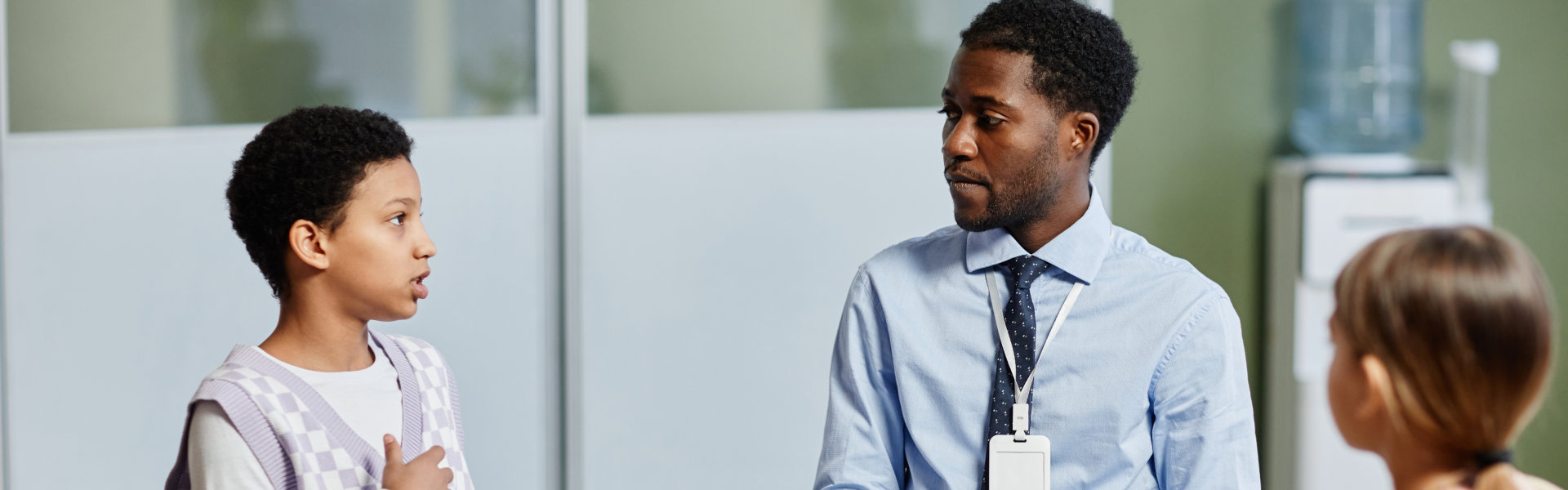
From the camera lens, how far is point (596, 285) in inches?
93.7

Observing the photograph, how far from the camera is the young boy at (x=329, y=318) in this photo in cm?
113

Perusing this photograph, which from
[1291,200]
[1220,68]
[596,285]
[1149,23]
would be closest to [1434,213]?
[1291,200]

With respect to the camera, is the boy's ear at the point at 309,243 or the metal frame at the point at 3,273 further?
the metal frame at the point at 3,273

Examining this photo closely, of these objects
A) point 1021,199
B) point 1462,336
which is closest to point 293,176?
point 1021,199

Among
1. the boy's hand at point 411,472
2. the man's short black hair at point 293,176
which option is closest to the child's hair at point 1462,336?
the boy's hand at point 411,472

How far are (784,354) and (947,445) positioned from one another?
3.40 ft

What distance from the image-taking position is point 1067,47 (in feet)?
4.42

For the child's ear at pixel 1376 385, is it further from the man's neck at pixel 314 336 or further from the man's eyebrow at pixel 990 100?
the man's neck at pixel 314 336

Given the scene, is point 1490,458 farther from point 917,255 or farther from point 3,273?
point 3,273

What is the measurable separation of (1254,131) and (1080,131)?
133 cm

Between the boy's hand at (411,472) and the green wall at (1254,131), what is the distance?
1.78m

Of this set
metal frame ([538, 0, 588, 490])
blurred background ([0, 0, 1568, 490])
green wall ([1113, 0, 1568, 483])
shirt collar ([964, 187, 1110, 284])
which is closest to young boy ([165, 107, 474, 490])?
shirt collar ([964, 187, 1110, 284])

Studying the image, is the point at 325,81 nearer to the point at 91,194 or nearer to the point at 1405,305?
the point at 91,194

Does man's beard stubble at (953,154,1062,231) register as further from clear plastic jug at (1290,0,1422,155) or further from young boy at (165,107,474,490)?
clear plastic jug at (1290,0,1422,155)
